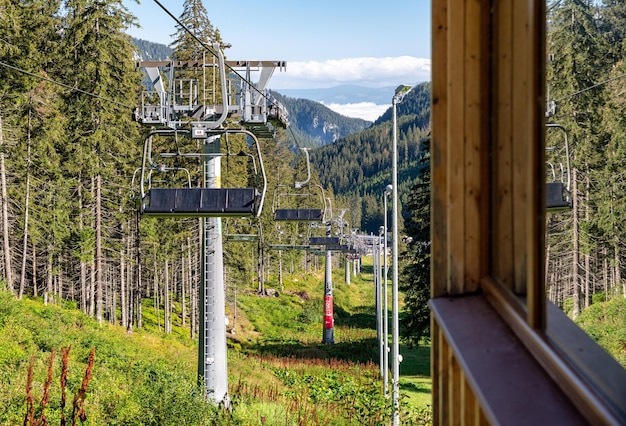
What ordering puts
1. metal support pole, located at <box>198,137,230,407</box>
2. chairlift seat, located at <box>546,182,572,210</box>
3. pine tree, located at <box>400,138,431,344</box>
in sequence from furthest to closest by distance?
pine tree, located at <box>400,138,431,344</box>, metal support pole, located at <box>198,137,230,407</box>, chairlift seat, located at <box>546,182,572,210</box>

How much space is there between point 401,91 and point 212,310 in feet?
15.8

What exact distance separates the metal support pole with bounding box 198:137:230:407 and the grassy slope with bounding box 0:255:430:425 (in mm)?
460

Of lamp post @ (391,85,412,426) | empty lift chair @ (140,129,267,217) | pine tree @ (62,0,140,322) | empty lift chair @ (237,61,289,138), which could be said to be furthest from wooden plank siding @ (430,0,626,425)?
pine tree @ (62,0,140,322)

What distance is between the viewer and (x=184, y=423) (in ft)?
27.3

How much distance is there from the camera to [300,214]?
1855cm

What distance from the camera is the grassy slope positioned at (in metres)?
8.68

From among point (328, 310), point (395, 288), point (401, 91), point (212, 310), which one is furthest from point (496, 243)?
point (328, 310)

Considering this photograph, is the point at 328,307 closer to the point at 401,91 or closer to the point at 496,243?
the point at 401,91

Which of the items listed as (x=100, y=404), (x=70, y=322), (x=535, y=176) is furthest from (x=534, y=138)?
(x=70, y=322)

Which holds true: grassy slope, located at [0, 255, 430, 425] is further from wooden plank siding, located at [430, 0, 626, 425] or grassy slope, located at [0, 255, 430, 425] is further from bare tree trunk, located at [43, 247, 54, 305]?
wooden plank siding, located at [430, 0, 626, 425]

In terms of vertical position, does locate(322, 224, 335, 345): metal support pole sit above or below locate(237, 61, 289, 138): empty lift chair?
below

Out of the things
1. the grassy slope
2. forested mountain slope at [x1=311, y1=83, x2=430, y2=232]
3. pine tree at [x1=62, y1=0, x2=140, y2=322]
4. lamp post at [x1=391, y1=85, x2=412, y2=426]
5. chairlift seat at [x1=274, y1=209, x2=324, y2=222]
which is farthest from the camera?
forested mountain slope at [x1=311, y1=83, x2=430, y2=232]

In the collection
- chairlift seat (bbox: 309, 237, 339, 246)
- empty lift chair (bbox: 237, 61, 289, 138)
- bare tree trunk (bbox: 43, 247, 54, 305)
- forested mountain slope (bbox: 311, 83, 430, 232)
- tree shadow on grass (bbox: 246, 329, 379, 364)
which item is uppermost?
forested mountain slope (bbox: 311, 83, 430, 232)

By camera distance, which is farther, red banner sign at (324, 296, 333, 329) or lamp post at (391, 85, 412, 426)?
red banner sign at (324, 296, 333, 329)
